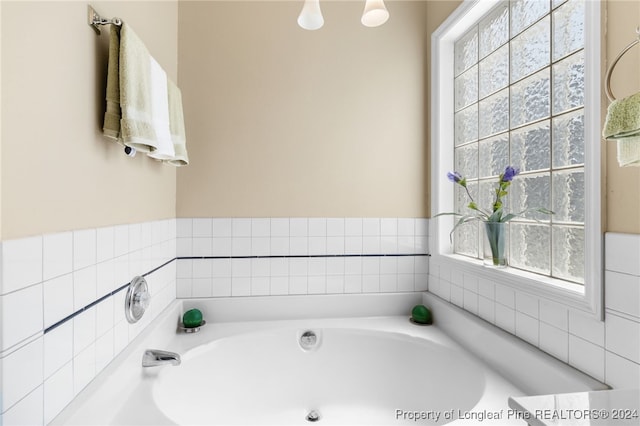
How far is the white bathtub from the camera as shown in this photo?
1.54 metres

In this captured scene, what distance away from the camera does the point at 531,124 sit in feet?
4.72

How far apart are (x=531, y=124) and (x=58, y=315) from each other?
5.67ft

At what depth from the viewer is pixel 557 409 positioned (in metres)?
0.62

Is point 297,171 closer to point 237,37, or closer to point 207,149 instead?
point 207,149

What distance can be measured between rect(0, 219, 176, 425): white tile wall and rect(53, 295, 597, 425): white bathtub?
0.96 ft

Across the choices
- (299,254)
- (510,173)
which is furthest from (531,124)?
(299,254)

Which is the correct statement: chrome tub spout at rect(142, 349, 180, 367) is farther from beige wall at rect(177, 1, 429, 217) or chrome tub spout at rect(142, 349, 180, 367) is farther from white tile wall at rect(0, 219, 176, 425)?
beige wall at rect(177, 1, 429, 217)

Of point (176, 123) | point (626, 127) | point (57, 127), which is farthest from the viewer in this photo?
point (176, 123)

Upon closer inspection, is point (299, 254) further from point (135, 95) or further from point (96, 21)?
point (96, 21)

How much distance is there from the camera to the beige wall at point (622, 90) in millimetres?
928

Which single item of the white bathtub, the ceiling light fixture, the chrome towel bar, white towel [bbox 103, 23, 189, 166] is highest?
the ceiling light fixture

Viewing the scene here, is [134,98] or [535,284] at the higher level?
[134,98]

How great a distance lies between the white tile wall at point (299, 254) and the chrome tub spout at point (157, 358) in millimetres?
616

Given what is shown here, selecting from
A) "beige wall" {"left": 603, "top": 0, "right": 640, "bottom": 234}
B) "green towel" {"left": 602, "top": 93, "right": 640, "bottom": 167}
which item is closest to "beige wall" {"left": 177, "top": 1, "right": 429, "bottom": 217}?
"beige wall" {"left": 603, "top": 0, "right": 640, "bottom": 234}
